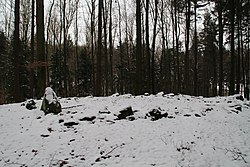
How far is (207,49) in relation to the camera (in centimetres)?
3322

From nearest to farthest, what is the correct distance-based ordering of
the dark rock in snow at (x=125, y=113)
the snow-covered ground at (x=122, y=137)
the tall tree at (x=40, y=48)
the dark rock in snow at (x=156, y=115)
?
1. the snow-covered ground at (x=122, y=137)
2. the dark rock in snow at (x=125, y=113)
3. the dark rock in snow at (x=156, y=115)
4. the tall tree at (x=40, y=48)

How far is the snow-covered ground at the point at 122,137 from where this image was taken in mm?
6570

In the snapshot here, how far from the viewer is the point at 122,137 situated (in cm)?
782

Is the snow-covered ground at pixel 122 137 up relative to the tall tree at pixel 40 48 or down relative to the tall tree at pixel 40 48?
down

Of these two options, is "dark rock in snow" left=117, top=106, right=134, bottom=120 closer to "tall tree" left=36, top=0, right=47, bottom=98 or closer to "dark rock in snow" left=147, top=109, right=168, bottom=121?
"dark rock in snow" left=147, top=109, right=168, bottom=121

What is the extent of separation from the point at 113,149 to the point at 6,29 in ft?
97.1

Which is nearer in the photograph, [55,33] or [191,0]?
[191,0]

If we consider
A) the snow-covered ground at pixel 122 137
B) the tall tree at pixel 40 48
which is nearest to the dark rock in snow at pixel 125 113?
the snow-covered ground at pixel 122 137

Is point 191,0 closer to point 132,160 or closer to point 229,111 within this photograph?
point 229,111

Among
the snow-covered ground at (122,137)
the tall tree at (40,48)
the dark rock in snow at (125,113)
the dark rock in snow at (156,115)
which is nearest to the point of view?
the snow-covered ground at (122,137)

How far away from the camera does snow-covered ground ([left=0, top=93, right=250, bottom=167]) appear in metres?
6.57

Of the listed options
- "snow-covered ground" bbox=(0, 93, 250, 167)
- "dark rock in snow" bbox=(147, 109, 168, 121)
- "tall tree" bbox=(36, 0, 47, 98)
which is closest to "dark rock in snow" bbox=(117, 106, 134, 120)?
"snow-covered ground" bbox=(0, 93, 250, 167)

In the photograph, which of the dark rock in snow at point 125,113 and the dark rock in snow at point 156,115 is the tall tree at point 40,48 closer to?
the dark rock in snow at point 125,113

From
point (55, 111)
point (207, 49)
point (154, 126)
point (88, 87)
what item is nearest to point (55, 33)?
point (88, 87)
